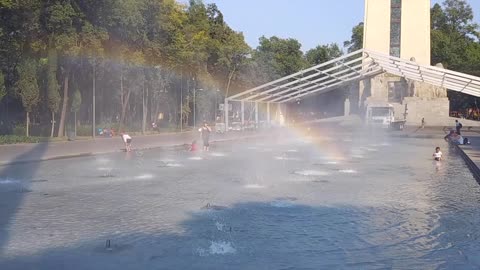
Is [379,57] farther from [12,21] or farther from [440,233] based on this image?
[440,233]

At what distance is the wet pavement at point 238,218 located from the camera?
25.8 ft

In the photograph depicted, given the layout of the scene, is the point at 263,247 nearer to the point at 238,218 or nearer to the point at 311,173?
the point at 238,218

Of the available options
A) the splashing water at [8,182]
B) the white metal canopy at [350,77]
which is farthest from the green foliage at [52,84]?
the splashing water at [8,182]

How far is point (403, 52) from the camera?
7644 cm

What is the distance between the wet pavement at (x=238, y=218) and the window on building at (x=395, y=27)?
60.6m

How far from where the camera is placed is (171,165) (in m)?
21.6

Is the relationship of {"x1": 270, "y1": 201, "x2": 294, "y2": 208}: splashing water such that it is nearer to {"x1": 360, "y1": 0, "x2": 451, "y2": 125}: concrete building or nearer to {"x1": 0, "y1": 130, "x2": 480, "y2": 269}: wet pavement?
{"x1": 0, "y1": 130, "x2": 480, "y2": 269}: wet pavement

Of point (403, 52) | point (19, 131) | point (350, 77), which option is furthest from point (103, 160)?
point (403, 52)

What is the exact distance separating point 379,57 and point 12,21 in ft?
86.4

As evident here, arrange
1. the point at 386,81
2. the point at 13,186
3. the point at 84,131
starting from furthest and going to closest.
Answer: the point at 386,81, the point at 84,131, the point at 13,186

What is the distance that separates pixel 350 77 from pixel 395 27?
2737 centimetres

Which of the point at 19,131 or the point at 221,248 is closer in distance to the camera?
the point at 221,248

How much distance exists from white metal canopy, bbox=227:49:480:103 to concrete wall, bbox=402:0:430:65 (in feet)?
79.7

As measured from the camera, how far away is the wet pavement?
7855mm
